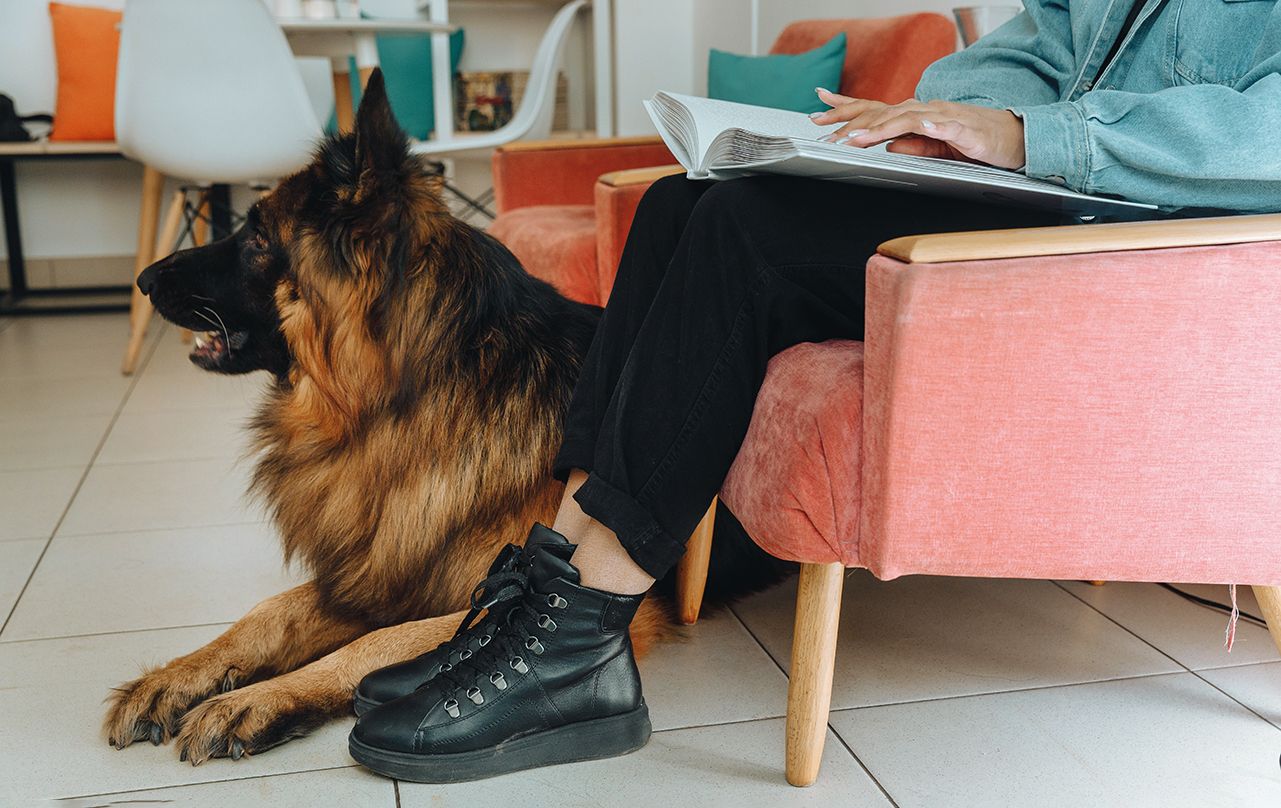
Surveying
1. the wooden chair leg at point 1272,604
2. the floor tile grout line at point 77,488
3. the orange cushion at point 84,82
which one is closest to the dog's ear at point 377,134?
the floor tile grout line at point 77,488

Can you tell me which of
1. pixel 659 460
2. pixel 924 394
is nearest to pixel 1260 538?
pixel 924 394

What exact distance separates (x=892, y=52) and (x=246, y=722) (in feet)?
6.19

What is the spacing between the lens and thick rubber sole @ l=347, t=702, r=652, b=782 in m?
1.17

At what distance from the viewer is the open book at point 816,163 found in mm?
1004

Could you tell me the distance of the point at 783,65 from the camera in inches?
104

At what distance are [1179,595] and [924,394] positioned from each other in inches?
37.3

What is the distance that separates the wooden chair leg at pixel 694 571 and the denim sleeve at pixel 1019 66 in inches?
25.4

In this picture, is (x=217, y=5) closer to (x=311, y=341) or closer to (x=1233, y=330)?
(x=311, y=341)

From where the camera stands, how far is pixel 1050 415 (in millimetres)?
1014

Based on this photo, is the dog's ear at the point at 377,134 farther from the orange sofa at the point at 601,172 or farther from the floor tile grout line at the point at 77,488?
the floor tile grout line at the point at 77,488

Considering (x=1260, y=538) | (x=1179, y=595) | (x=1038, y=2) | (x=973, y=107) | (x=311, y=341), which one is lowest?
(x=1179, y=595)

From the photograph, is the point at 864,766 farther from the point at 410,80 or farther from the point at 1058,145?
the point at 410,80

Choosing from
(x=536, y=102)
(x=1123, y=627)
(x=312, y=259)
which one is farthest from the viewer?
(x=536, y=102)

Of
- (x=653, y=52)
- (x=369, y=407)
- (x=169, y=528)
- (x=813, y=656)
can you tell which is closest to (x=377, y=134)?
(x=369, y=407)
